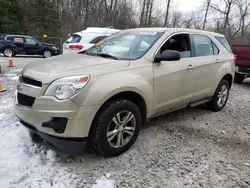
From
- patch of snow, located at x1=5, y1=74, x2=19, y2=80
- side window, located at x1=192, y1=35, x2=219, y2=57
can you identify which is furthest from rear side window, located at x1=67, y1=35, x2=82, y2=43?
side window, located at x1=192, y1=35, x2=219, y2=57

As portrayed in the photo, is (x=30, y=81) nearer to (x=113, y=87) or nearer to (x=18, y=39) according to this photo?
(x=113, y=87)

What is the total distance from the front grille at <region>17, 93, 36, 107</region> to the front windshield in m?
1.28

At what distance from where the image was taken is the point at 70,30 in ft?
84.1

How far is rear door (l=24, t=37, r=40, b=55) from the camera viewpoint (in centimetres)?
1602

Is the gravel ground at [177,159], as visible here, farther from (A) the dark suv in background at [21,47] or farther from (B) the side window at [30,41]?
(B) the side window at [30,41]

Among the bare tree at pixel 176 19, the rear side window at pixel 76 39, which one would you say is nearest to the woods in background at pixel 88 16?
the bare tree at pixel 176 19

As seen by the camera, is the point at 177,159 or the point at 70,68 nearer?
the point at 70,68

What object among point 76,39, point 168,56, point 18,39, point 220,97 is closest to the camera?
point 168,56

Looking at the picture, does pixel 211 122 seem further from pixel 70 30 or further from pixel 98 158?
pixel 70 30

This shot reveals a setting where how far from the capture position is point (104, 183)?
2625 millimetres

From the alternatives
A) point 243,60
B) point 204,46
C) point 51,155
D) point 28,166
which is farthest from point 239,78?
point 28,166

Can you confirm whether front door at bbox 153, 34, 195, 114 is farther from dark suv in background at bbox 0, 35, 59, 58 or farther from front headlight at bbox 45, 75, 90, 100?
dark suv in background at bbox 0, 35, 59, 58

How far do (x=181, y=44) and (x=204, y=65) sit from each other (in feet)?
2.09

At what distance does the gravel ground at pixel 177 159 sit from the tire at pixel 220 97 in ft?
1.68
